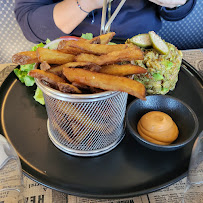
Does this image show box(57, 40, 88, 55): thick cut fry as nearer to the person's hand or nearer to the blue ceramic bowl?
the blue ceramic bowl

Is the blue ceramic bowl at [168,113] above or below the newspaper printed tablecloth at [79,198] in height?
above

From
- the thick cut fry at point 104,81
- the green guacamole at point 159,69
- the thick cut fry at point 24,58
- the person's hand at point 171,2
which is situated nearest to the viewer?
the thick cut fry at point 104,81

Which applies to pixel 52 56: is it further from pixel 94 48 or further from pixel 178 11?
pixel 178 11

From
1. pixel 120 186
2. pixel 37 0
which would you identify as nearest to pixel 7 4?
pixel 37 0

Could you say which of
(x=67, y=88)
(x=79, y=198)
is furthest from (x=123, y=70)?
(x=79, y=198)

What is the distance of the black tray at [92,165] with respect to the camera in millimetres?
815

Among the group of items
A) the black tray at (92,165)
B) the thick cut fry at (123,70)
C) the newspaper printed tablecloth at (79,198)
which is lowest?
the newspaper printed tablecloth at (79,198)

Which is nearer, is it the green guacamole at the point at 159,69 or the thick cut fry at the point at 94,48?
the thick cut fry at the point at 94,48

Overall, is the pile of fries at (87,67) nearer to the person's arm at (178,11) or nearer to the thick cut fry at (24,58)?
the thick cut fry at (24,58)

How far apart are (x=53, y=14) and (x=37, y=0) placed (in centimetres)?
21

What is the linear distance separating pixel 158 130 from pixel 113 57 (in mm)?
347

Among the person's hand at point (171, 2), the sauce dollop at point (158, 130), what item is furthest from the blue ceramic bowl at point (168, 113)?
the person's hand at point (171, 2)

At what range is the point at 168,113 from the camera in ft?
3.42

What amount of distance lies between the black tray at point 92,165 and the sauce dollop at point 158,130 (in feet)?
0.19
